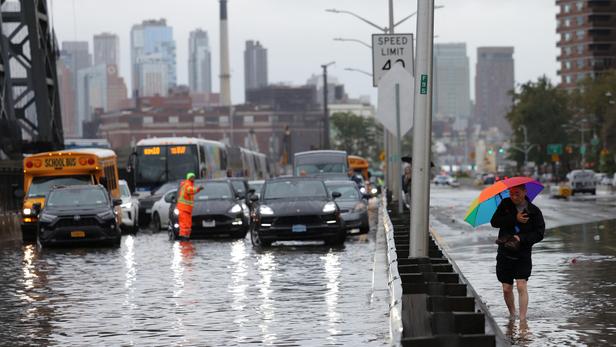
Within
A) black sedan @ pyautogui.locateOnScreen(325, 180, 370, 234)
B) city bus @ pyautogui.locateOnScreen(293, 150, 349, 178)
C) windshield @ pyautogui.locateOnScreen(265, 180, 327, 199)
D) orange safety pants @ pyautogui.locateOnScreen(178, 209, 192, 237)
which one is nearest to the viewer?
windshield @ pyautogui.locateOnScreen(265, 180, 327, 199)

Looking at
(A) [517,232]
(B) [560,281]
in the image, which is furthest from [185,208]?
(A) [517,232]

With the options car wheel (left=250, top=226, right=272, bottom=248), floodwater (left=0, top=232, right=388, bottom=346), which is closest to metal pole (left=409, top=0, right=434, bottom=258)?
floodwater (left=0, top=232, right=388, bottom=346)

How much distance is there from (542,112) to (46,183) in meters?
119

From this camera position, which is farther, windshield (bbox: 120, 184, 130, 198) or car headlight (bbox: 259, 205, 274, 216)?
windshield (bbox: 120, 184, 130, 198)

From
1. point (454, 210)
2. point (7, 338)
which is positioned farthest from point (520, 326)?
point (454, 210)

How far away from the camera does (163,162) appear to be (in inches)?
2242

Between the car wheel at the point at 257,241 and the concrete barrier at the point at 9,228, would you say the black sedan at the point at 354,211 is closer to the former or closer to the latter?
the car wheel at the point at 257,241

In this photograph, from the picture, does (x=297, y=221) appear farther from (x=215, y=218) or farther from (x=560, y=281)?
(x=560, y=281)

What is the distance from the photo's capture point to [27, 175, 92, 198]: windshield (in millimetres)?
37906

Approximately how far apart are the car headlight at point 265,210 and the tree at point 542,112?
12402 cm

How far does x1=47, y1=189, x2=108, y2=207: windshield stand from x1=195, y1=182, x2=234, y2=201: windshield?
3.30 meters

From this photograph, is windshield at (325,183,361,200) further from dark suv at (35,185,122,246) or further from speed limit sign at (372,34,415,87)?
dark suv at (35,185,122,246)

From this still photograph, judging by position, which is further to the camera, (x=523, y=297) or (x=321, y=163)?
(x=321, y=163)

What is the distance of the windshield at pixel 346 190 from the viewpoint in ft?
122
